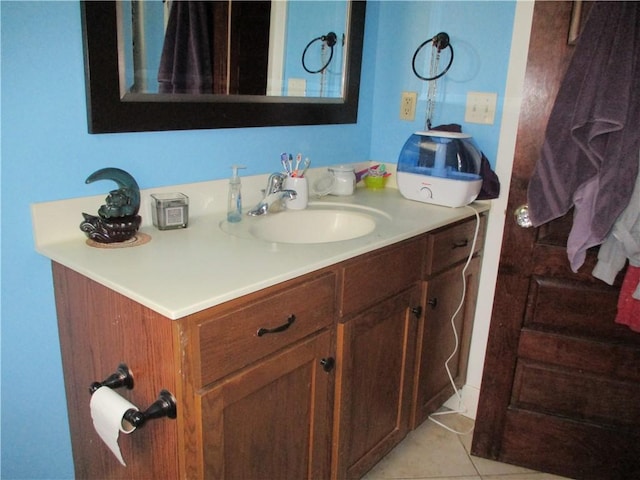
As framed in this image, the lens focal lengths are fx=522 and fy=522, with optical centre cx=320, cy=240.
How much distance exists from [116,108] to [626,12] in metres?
1.31

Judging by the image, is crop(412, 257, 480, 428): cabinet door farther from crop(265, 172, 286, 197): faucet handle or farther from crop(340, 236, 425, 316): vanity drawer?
crop(265, 172, 286, 197): faucet handle

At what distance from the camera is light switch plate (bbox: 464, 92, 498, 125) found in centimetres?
189

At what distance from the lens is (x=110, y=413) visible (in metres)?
1.04

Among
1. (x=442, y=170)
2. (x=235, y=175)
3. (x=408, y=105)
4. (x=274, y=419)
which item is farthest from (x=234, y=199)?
(x=408, y=105)

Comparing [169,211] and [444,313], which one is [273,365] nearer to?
[169,211]

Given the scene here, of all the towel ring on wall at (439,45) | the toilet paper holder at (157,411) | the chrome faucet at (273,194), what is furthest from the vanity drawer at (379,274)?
the towel ring on wall at (439,45)

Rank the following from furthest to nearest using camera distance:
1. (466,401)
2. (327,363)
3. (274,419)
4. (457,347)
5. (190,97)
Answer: (466,401), (457,347), (190,97), (327,363), (274,419)

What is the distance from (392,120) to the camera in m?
2.13

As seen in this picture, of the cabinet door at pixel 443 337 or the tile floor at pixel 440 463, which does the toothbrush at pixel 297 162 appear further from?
the tile floor at pixel 440 463

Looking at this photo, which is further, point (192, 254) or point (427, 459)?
point (427, 459)

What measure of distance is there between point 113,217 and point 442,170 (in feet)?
3.69

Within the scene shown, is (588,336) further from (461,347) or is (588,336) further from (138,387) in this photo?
(138,387)

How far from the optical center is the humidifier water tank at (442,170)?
1805 mm

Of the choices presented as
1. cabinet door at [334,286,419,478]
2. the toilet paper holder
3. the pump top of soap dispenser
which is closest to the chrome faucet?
the pump top of soap dispenser
